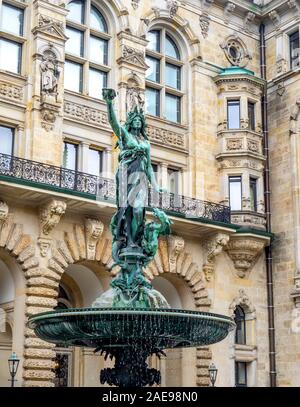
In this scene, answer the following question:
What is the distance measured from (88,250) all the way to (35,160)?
3.60 metres

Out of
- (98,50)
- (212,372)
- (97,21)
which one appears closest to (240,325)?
(212,372)

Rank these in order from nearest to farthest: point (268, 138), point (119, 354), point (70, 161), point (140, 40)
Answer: point (119, 354), point (70, 161), point (140, 40), point (268, 138)

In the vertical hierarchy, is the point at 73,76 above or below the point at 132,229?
above

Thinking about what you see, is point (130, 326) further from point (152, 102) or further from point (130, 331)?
point (152, 102)

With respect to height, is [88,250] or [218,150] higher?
[218,150]

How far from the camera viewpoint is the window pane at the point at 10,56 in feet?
89.2

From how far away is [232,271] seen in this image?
3119 centimetres

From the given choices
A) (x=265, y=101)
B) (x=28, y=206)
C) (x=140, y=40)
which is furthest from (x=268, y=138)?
(x=28, y=206)

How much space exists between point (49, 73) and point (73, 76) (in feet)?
5.41

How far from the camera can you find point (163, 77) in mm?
31828

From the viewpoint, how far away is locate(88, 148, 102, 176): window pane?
28.8 metres

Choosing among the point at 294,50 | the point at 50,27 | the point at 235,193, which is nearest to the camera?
the point at 50,27

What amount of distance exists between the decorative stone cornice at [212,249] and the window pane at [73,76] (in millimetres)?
7749

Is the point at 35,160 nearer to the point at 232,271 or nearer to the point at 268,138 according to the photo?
the point at 232,271
